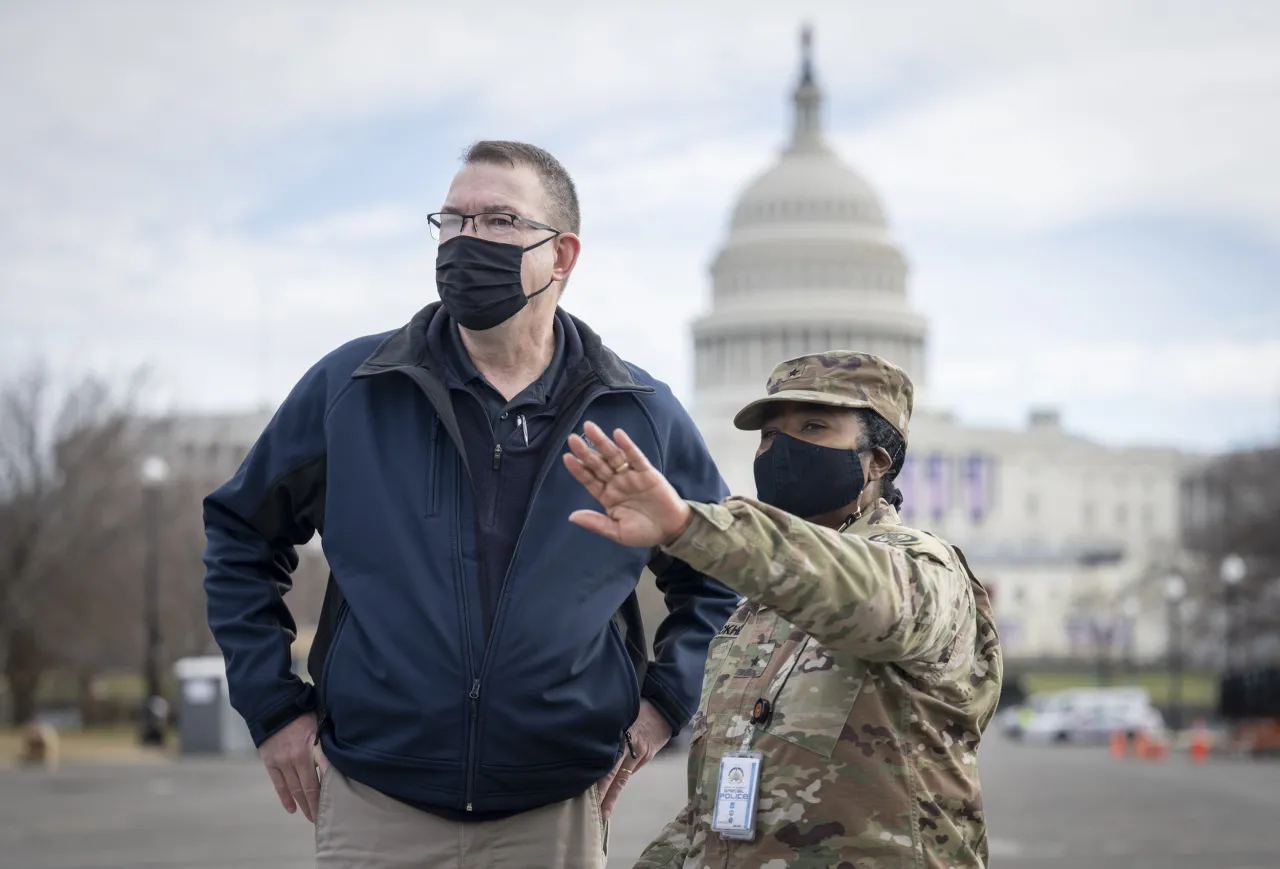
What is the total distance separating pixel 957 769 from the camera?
3652mm

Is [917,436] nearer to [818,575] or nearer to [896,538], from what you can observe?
[896,538]

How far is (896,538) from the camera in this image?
3.62 meters

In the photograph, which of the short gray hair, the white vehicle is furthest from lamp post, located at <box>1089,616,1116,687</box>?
the short gray hair

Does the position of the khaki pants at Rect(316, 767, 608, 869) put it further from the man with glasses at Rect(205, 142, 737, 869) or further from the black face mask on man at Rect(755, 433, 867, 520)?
the black face mask on man at Rect(755, 433, 867, 520)

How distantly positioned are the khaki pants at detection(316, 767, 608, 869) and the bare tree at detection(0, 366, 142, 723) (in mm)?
35084

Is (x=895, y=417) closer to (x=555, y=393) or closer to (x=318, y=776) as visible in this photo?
(x=555, y=393)

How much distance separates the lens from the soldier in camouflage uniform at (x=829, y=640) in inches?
129

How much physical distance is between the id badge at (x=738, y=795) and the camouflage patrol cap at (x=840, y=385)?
2.09 ft

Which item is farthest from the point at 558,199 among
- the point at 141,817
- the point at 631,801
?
the point at 631,801

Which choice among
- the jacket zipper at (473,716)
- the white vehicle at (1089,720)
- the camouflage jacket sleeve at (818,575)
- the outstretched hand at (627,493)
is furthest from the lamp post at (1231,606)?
the outstretched hand at (627,493)

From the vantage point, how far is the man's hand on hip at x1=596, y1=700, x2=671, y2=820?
433 centimetres

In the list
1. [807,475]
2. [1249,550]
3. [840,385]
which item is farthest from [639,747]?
[1249,550]

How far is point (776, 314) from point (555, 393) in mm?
108035

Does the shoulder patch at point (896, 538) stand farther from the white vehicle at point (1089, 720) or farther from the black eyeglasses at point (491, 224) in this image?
the white vehicle at point (1089, 720)
